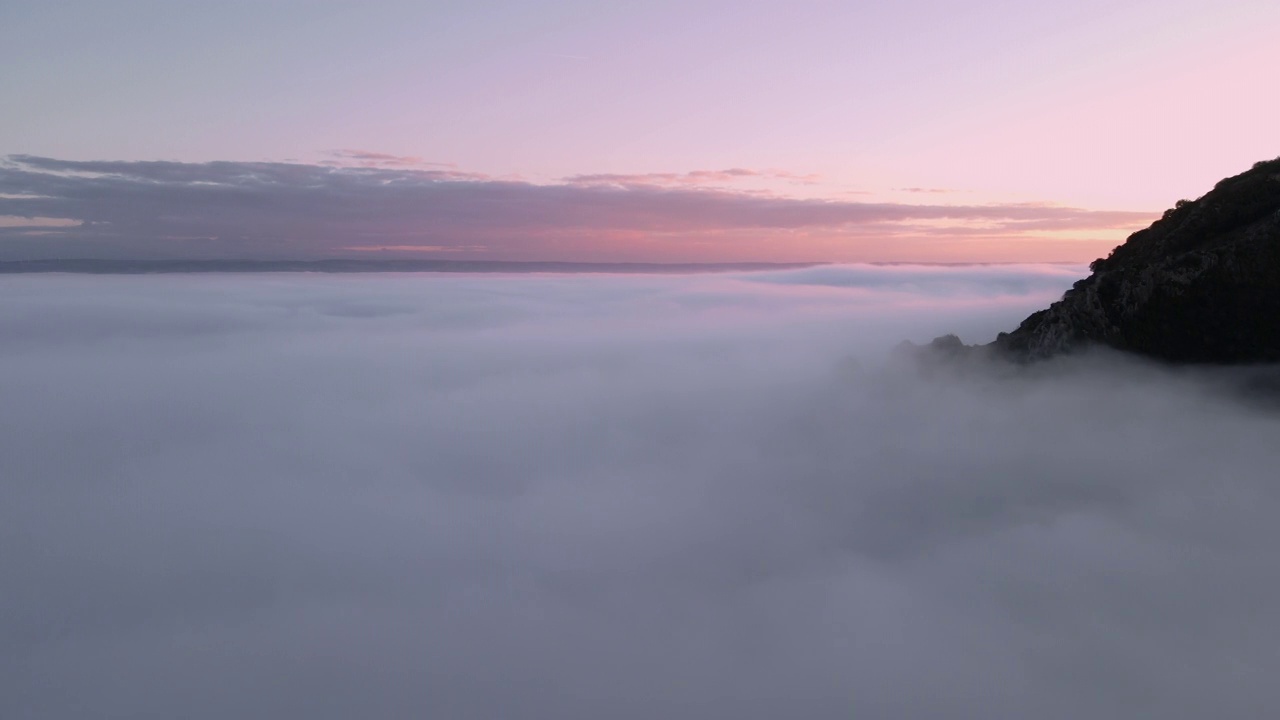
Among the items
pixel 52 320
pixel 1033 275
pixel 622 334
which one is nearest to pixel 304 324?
pixel 52 320

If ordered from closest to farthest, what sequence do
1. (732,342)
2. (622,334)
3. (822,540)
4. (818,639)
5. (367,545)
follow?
1. (818,639)
2. (822,540)
3. (367,545)
4. (732,342)
5. (622,334)

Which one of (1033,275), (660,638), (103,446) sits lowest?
(103,446)

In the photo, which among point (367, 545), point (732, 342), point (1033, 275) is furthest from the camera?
point (1033, 275)

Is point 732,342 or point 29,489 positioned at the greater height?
point 732,342

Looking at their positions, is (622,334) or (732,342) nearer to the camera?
(732,342)

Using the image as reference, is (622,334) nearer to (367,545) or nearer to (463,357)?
(463,357)

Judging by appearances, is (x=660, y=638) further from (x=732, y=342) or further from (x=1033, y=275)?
(x=1033, y=275)
